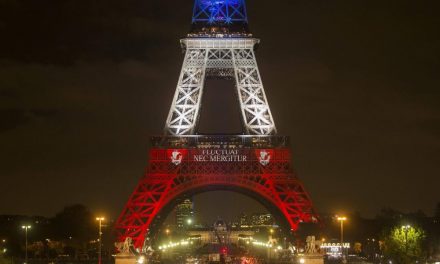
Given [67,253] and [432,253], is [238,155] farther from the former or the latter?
[67,253]

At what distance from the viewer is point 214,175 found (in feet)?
274

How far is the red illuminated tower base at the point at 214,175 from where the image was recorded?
266 ft

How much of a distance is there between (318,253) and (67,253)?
43.7m

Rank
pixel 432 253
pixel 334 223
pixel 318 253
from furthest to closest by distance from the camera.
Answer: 1. pixel 334 223
2. pixel 432 253
3. pixel 318 253

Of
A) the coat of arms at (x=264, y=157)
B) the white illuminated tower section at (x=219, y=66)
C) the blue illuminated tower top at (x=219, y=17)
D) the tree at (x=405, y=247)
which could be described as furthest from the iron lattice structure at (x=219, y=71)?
the tree at (x=405, y=247)

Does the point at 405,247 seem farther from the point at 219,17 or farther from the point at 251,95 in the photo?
the point at 219,17

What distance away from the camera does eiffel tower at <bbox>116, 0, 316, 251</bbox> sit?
8150cm

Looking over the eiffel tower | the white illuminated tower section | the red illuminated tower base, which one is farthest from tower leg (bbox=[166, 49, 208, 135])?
the red illuminated tower base

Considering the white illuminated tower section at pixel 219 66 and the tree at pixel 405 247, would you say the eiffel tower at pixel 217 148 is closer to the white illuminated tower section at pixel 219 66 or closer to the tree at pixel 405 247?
the white illuminated tower section at pixel 219 66

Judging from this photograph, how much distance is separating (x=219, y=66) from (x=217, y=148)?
9.45 meters

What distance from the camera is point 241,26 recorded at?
8775 centimetres

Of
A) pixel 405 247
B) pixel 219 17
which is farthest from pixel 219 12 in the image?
pixel 405 247

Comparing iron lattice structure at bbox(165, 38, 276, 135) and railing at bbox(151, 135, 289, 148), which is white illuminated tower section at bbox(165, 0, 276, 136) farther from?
railing at bbox(151, 135, 289, 148)

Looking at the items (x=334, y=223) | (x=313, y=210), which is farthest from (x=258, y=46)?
(x=334, y=223)
